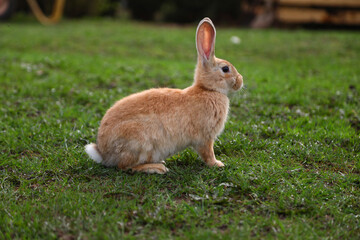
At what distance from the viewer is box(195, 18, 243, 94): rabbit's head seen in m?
3.71

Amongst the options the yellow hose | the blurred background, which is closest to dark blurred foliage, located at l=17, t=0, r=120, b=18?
the blurred background

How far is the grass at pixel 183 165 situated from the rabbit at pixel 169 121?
6.7 inches

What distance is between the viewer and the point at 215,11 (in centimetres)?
1697

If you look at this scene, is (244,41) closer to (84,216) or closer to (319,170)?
(319,170)

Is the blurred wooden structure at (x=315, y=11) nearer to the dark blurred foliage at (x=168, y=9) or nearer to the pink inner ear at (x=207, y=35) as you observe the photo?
the dark blurred foliage at (x=168, y=9)

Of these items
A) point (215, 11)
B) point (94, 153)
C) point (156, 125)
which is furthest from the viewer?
point (215, 11)

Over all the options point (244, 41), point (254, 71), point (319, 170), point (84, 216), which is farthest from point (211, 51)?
point (244, 41)

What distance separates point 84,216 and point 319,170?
215cm

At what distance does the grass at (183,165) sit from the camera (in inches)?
109

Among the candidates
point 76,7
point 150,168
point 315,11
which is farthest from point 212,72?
point 76,7

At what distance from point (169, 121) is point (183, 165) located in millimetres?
568

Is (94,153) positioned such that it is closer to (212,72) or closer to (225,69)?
(212,72)

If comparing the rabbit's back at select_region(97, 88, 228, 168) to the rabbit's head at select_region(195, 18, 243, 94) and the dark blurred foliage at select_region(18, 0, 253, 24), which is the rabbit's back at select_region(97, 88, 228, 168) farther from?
the dark blurred foliage at select_region(18, 0, 253, 24)

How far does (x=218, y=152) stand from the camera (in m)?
4.12
